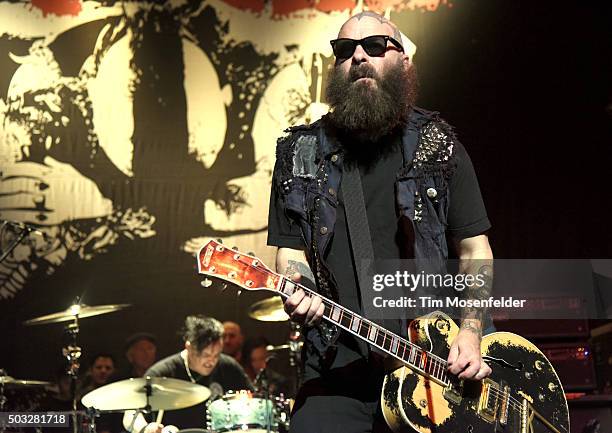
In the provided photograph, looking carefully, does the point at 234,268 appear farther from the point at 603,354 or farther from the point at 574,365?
the point at 603,354

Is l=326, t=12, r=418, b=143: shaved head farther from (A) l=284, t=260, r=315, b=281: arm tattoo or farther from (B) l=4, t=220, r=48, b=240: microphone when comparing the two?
(B) l=4, t=220, r=48, b=240: microphone

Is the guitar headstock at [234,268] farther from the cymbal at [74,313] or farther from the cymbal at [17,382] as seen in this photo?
the cymbal at [74,313]

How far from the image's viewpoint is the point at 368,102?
336 cm

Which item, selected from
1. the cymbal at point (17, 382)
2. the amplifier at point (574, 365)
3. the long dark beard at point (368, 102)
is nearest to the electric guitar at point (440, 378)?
the long dark beard at point (368, 102)

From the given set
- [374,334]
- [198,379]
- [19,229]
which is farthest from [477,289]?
[19,229]

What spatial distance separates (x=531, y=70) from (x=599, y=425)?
3148mm

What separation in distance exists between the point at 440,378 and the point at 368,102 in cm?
105

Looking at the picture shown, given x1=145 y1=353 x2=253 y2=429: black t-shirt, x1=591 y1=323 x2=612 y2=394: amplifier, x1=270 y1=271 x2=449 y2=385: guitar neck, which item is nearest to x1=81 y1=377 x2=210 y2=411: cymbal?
x1=145 y1=353 x2=253 y2=429: black t-shirt

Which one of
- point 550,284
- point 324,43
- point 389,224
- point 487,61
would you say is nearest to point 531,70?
point 487,61

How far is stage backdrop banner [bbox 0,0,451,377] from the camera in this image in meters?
7.35

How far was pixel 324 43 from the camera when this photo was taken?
296 inches

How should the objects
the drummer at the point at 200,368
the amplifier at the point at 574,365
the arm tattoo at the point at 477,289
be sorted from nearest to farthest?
the arm tattoo at the point at 477,289 < the amplifier at the point at 574,365 < the drummer at the point at 200,368

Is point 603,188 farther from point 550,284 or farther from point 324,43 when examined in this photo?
point 324,43

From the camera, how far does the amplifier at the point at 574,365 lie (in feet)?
17.4
